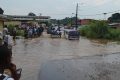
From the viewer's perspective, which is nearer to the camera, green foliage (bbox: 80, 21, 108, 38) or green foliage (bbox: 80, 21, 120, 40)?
green foliage (bbox: 80, 21, 120, 40)

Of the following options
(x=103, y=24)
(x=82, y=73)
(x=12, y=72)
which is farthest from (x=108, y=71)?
(x=103, y=24)

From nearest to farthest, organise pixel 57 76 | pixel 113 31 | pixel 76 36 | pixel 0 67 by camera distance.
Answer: pixel 0 67 < pixel 57 76 < pixel 76 36 < pixel 113 31

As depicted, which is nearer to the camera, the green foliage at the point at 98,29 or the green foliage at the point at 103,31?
the green foliage at the point at 103,31

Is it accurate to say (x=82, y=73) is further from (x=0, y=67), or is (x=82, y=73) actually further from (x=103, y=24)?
(x=103, y=24)

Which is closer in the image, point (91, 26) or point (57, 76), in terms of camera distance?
point (57, 76)

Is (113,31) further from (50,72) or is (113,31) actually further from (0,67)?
(0,67)

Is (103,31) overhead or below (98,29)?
below

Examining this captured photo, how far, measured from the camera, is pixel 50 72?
17234 mm

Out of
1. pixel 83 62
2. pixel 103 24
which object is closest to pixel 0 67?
pixel 83 62

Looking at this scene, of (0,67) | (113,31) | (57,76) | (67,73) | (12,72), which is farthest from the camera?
(113,31)

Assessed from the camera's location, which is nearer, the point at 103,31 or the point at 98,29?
the point at 103,31

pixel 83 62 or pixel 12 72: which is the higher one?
pixel 12 72

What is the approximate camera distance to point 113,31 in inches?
2291

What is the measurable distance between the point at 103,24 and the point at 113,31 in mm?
1927
